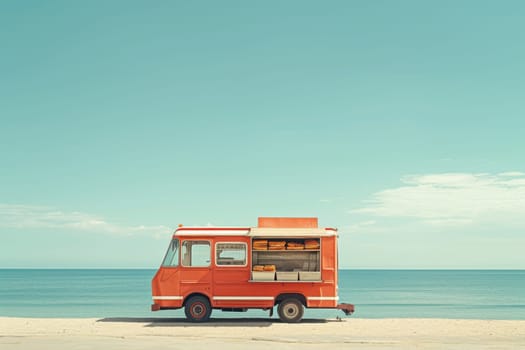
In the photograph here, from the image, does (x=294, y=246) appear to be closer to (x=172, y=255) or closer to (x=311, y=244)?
(x=311, y=244)

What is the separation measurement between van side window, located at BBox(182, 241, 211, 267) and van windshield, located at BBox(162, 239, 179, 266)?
218mm

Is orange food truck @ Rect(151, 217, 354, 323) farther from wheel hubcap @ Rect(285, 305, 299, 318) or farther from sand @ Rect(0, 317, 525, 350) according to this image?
sand @ Rect(0, 317, 525, 350)

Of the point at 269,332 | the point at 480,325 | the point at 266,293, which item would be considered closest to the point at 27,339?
the point at 269,332

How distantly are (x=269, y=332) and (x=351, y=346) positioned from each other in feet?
11.1

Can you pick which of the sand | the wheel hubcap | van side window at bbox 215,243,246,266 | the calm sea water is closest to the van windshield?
van side window at bbox 215,243,246,266

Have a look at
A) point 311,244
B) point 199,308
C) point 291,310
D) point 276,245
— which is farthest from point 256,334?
point 311,244

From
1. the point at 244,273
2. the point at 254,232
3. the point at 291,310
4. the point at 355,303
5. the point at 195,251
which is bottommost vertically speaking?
the point at 355,303

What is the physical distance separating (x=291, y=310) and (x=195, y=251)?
3.40 m

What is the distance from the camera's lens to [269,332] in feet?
56.5

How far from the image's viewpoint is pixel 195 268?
20141 mm

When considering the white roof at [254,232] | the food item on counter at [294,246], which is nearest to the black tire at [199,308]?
A: the white roof at [254,232]

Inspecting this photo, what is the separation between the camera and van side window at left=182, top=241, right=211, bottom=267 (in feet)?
66.2

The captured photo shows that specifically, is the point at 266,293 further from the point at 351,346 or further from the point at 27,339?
the point at 27,339

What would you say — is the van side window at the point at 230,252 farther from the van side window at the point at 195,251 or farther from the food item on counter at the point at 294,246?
the food item on counter at the point at 294,246
